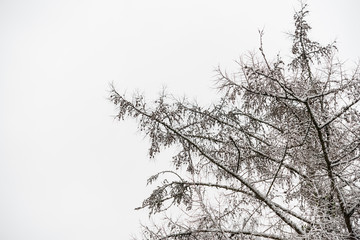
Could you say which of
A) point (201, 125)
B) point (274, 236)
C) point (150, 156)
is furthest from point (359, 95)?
point (150, 156)

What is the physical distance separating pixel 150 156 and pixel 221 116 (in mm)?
1477

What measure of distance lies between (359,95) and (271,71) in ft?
3.53

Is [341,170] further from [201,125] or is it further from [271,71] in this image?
[201,125]

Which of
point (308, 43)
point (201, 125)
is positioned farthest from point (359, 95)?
point (201, 125)

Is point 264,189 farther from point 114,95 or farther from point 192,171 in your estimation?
point 114,95

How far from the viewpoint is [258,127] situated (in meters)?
5.75

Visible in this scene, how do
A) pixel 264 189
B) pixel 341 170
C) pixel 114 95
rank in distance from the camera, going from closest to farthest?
pixel 341 170 < pixel 264 189 < pixel 114 95

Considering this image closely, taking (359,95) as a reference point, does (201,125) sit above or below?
above

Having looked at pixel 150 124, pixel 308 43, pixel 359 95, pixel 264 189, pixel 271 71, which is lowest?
pixel 264 189

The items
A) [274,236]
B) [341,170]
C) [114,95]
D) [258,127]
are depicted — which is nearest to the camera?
[341,170]

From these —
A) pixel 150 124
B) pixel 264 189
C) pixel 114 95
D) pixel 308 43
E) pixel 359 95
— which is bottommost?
pixel 264 189

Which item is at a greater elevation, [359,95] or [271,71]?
[271,71]

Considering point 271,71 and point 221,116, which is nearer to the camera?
point 271,71

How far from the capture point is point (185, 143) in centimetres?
530
